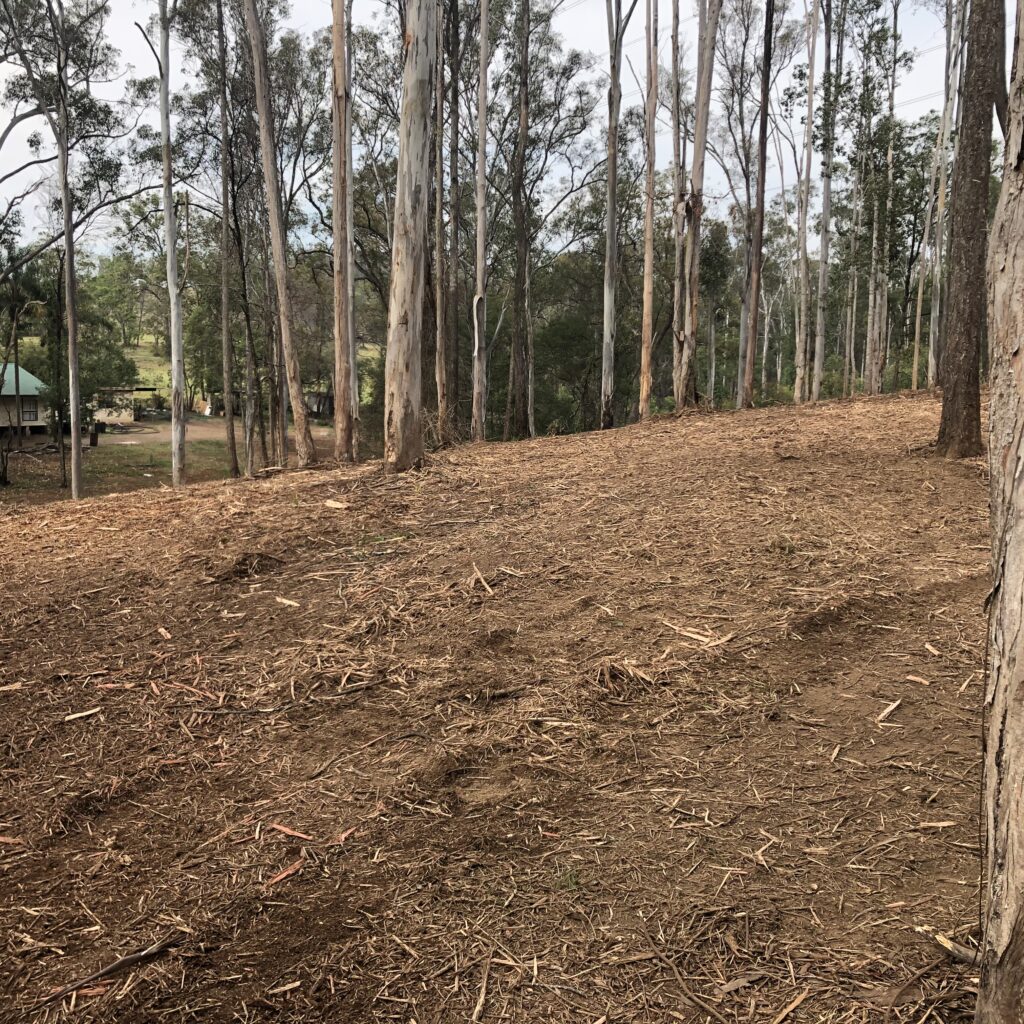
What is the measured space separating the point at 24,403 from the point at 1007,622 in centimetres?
4003

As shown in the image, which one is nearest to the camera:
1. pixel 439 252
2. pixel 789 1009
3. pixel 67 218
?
pixel 789 1009

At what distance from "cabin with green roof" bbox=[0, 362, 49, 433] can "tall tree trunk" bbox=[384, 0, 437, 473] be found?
3091 centimetres

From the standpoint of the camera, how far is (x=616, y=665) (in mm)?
3230

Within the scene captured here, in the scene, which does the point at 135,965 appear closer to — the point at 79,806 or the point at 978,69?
the point at 79,806

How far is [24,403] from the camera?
1358 inches

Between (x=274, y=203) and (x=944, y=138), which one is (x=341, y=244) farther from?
(x=944, y=138)

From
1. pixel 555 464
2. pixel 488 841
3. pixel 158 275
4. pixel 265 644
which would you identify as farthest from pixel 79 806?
pixel 158 275

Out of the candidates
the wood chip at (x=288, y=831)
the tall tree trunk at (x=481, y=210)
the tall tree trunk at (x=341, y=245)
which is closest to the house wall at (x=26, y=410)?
the tall tree trunk at (x=481, y=210)

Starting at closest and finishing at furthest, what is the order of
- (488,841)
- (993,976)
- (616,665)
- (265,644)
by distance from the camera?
(993,976) → (488,841) → (616,665) → (265,644)

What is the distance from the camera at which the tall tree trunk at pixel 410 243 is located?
21.1 ft

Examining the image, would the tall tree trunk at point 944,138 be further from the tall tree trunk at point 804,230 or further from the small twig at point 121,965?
the small twig at point 121,965

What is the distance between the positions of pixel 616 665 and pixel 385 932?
4.92 feet

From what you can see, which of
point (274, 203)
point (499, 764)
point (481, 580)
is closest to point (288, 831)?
point (499, 764)

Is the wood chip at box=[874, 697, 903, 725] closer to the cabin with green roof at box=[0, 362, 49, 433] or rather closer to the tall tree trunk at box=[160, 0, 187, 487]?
the tall tree trunk at box=[160, 0, 187, 487]
